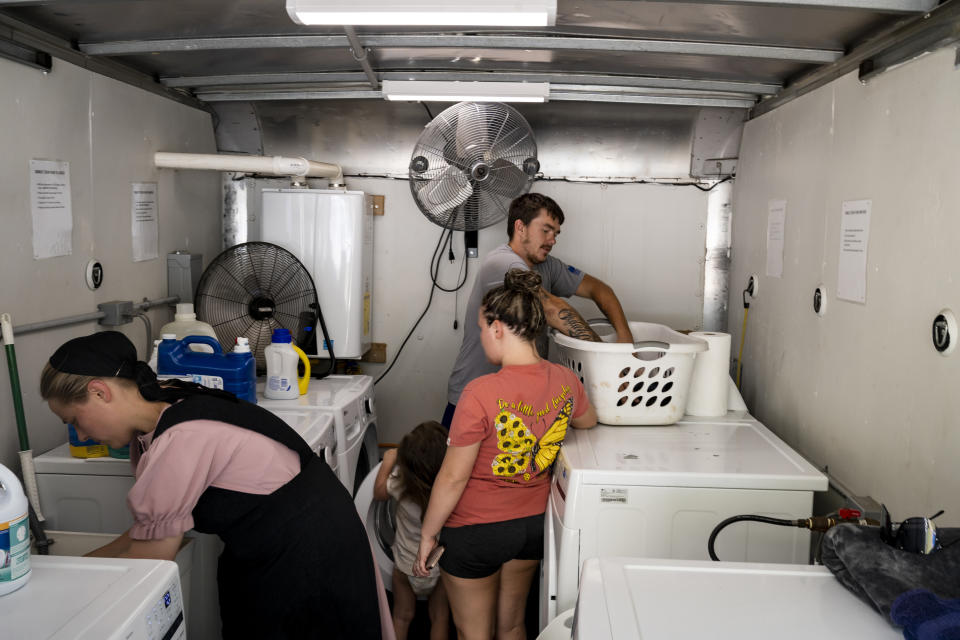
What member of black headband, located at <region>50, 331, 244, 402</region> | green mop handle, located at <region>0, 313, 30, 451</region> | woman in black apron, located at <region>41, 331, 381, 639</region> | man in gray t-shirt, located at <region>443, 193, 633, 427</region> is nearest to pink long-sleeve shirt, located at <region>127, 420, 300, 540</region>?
woman in black apron, located at <region>41, 331, 381, 639</region>

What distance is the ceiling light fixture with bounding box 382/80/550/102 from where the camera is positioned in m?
2.96

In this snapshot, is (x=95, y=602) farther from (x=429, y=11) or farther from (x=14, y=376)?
(x=429, y=11)

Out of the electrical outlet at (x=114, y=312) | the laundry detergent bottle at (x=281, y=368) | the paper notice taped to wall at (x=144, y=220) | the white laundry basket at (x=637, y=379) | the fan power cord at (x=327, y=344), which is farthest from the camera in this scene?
the fan power cord at (x=327, y=344)

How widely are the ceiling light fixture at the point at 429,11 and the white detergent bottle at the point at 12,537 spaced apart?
1292 mm

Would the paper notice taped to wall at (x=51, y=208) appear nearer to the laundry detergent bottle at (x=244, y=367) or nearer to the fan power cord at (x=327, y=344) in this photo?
the laundry detergent bottle at (x=244, y=367)

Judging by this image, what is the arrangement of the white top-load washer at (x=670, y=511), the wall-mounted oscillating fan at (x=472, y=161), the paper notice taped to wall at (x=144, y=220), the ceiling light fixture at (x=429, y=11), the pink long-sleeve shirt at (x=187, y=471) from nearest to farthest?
1. the pink long-sleeve shirt at (x=187, y=471)
2. the ceiling light fixture at (x=429, y=11)
3. the white top-load washer at (x=670, y=511)
4. the paper notice taped to wall at (x=144, y=220)
5. the wall-mounted oscillating fan at (x=472, y=161)

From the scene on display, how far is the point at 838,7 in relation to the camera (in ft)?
6.68

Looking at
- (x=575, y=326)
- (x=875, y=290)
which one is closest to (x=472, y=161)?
(x=575, y=326)

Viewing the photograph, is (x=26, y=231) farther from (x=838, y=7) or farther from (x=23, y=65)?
(x=838, y=7)

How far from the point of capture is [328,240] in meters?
3.60

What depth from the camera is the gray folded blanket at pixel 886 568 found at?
125 cm

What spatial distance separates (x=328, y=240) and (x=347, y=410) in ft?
3.13

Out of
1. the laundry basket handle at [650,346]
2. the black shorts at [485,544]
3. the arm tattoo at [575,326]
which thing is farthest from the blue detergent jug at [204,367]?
the laundry basket handle at [650,346]

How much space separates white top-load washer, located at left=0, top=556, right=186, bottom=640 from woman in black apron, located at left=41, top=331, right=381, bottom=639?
21 centimetres
